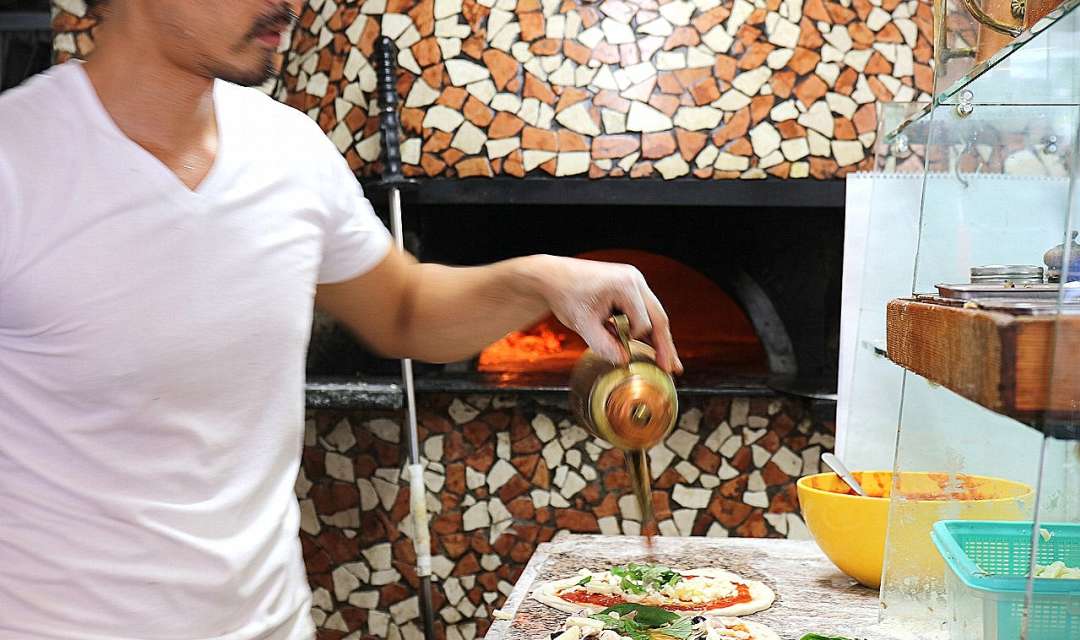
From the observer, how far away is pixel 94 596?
1.37m

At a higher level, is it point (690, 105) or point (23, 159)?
point (690, 105)

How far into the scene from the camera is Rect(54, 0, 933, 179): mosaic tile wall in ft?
12.4

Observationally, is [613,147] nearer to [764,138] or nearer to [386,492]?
[764,138]

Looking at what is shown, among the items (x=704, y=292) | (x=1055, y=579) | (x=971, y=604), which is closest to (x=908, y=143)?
(x=971, y=604)

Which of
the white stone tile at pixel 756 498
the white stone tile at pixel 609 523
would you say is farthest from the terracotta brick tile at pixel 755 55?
the white stone tile at pixel 609 523

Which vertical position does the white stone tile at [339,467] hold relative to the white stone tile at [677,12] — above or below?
below

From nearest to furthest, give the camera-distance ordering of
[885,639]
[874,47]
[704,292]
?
1. [885,639]
2. [874,47]
3. [704,292]

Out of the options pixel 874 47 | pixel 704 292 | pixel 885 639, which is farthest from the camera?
pixel 704 292

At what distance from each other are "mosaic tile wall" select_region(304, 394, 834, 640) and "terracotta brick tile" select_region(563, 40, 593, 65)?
1.20m

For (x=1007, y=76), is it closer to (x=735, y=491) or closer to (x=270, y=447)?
(x=270, y=447)

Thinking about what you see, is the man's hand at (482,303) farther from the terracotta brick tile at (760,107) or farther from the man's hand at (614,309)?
the terracotta brick tile at (760,107)

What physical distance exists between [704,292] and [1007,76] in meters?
3.29

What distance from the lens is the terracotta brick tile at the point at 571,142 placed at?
3793 millimetres

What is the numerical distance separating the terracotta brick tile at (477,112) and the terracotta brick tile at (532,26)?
0.91 ft
